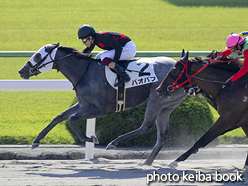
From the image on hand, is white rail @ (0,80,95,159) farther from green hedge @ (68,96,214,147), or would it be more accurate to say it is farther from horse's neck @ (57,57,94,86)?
green hedge @ (68,96,214,147)

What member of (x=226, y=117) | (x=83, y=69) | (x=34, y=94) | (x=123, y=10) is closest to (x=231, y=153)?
(x=226, y=117)

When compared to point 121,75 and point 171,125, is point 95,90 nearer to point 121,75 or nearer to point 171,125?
point 121,75

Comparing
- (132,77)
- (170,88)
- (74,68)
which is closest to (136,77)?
(132,77)

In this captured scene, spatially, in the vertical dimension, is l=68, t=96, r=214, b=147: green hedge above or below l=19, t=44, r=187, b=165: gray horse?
below

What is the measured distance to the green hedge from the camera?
5.98 m

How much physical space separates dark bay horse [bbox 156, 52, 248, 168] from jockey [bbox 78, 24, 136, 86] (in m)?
0.70

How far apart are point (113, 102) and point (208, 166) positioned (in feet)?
4.74

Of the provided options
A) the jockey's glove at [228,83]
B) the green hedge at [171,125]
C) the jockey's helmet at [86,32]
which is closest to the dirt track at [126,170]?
the green hedge at [171,125]

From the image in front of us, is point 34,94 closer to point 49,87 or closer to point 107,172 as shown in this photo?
point 49,87

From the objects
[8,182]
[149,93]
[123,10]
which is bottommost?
[8,182]

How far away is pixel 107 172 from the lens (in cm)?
455

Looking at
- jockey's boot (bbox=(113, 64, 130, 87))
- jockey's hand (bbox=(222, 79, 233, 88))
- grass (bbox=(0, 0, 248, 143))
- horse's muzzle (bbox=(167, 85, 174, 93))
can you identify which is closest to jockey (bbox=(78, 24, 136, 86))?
jockey's boot (bbox=(113, 64, 130, 87))

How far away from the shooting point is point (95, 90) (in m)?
5.11

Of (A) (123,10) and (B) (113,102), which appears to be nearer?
(B) (113,102)
